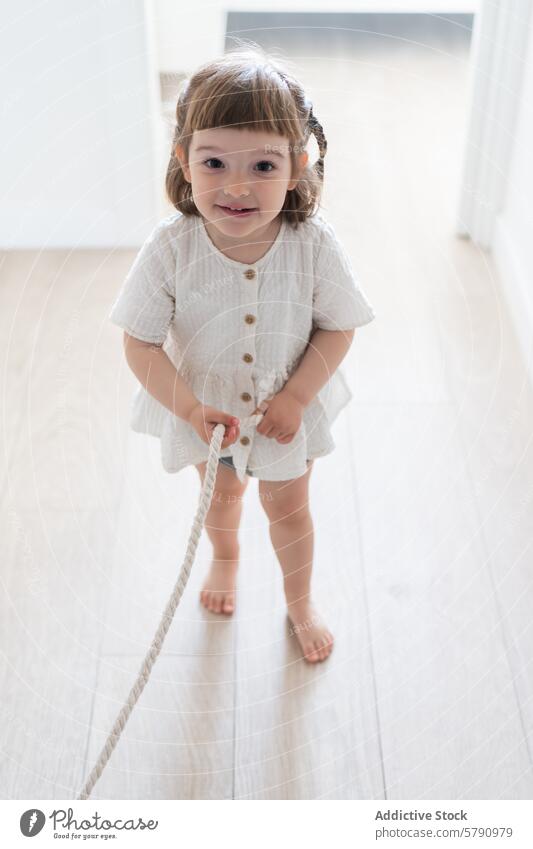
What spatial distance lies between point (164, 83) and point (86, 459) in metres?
0.53

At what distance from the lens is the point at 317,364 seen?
0.73 meters

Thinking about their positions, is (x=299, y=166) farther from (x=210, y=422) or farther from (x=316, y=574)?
(x=316, y=574)

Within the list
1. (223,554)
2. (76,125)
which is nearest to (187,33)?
(76,125)

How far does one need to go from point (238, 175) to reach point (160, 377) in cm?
18

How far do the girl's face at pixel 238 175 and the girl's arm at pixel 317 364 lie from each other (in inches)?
4.9

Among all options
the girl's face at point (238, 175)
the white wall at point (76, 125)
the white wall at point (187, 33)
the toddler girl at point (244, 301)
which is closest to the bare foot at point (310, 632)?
the toddler girl at point (244, 301)

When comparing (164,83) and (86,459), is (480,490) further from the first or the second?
(164,83)

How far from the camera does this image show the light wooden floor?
0.81 meters

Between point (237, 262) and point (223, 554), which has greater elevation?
point (237, 262)

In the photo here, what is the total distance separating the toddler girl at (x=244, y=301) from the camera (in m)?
0.61

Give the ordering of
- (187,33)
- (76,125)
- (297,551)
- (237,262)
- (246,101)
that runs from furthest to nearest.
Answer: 1. (187,33)
2. (76,125)
3. (297,551)
4. (237,262)
5. (246,101)

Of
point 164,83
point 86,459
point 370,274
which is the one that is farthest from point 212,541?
point 164,83

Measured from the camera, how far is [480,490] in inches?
40.4

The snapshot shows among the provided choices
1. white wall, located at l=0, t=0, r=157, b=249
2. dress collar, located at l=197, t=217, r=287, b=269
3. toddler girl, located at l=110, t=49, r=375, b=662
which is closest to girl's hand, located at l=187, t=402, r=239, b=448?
toddler girl, located at l=110, t=49, r=375, b=662
